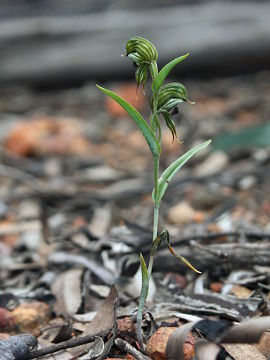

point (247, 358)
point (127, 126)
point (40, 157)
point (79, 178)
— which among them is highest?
point (127, 126)

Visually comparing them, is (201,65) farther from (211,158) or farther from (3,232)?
(3,232)

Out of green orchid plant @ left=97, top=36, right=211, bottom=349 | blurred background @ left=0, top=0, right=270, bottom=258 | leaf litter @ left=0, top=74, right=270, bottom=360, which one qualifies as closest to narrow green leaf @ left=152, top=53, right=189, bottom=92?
green orchid plant @ left=97, top=36, right=211, bottom=349

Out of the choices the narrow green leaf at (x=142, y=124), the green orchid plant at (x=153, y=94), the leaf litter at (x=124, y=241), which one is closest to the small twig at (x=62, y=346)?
the leaf litter at (x=124, y=241)

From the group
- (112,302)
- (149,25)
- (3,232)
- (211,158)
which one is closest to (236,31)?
(149,25)

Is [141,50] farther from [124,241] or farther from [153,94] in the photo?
[124,241]

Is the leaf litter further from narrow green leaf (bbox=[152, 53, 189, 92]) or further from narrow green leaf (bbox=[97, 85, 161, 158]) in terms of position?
narrow green leaf (bbox=[152, 53, 189, 92])
